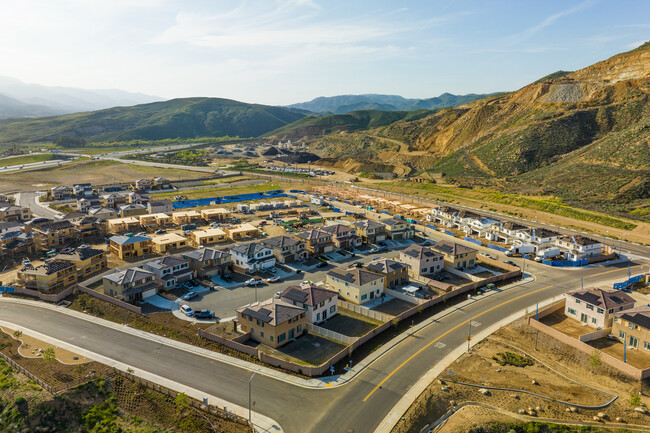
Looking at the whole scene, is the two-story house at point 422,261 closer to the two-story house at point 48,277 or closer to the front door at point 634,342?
the front door at point 634,342

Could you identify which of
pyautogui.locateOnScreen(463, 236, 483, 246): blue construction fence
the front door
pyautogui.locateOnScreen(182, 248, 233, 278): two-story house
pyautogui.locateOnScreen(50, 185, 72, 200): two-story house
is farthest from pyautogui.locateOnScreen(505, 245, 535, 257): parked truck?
pyautogui.locateOnScreen(50, 185, 72, 200): two-story house

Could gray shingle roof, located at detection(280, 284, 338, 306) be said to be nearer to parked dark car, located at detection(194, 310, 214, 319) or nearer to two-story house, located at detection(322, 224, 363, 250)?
parked dark car, located at detection(194, 310, 214, 319)

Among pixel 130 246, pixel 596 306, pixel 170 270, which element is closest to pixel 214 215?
pixel 130 246

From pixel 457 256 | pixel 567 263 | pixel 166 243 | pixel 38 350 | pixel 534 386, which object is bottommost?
pixel 38 350

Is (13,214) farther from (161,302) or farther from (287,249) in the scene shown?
(287,249)

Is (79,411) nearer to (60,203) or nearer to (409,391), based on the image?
(409,391)
